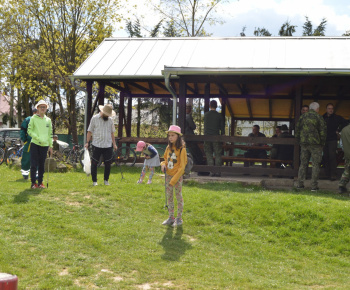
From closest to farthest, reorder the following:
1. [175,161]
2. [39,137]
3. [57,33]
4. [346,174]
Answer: [175,161] < [39,137] < [346,174] < [57,33]

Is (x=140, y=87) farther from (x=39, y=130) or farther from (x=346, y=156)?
(x=346, y=156)

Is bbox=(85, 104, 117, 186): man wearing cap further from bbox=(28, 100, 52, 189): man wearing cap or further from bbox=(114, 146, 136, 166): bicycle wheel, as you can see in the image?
bbox=(114, 146, 136, 166): bicycle wheel

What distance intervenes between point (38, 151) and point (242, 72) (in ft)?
17.7

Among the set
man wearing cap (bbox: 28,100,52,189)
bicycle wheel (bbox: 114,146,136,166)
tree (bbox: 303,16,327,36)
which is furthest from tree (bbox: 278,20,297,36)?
man wearing cap (bbox: 28,100,52,189)

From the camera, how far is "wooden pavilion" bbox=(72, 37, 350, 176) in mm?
11227

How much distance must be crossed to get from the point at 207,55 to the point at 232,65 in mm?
1639

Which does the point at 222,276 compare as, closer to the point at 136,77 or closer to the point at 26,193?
the point at 26,193

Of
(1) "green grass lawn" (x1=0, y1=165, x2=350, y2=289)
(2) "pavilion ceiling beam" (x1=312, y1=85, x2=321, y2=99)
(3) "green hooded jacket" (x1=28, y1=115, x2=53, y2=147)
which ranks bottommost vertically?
(1) "green grass lawn" (x1=0, y1=165, x2=350, y2=289)

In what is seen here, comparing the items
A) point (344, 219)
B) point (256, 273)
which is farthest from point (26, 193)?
point (344, 219)

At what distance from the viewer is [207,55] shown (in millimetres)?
14094

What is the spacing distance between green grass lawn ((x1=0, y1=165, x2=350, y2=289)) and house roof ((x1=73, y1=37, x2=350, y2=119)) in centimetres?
330

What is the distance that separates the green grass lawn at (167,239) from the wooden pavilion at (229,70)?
3144 mm

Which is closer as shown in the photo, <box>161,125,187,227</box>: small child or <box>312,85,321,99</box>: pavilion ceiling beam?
<box>161,125,187,227</box>: small child

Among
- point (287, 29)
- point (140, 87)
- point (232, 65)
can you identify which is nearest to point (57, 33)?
point (140, 87)
